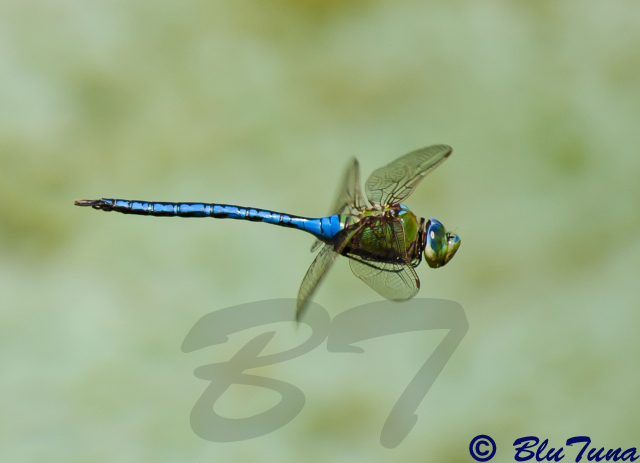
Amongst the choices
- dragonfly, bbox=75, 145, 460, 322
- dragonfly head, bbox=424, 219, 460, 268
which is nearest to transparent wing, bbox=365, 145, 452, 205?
dragonfly, bbox=75, 145, 460, 322

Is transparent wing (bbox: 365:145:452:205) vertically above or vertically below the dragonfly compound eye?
above

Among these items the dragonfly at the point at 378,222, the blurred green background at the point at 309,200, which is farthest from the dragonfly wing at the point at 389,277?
the blurred green background at the point at 309,200

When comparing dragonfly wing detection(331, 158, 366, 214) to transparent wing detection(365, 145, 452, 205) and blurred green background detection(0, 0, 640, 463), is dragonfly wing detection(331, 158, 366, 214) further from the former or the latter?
blurred green background detection(0, 0, 640, 463)

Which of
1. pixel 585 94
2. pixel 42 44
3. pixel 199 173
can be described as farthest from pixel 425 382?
pixel 42 44

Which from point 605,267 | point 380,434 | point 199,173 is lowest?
point 380,434

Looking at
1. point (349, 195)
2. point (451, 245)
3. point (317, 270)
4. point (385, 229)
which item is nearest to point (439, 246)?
point (451, 245)

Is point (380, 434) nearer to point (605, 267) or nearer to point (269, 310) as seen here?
point (269, 310)

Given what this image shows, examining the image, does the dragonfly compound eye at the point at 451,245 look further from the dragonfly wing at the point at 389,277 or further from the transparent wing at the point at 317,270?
the transparent wing at the point at 317,270
